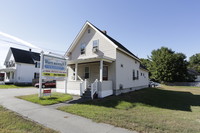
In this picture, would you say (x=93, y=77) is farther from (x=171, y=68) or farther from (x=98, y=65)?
(x=171, y=68)

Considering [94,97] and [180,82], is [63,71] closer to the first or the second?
[94,97]

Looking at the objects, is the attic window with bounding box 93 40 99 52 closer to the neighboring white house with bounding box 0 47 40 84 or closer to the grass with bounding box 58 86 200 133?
the grass with bounding box 58 86 200 133

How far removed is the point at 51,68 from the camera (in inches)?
385

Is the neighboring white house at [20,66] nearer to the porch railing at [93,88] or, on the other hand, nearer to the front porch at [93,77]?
the front porch at [93,77]

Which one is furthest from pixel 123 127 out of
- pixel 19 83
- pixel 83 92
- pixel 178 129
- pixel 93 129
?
pixel 19 83

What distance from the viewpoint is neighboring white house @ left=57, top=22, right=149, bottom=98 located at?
407 inches

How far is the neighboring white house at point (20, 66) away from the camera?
24.7 metres

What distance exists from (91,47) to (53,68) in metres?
5.20

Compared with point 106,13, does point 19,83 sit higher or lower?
lower

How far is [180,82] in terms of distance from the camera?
109 feet

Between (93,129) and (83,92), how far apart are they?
6570 mm

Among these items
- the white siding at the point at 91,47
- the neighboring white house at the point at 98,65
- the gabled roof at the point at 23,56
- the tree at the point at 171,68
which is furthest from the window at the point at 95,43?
the tree at the point at 171,68

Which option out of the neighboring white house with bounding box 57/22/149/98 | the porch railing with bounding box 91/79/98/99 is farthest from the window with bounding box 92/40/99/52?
the porch railing with bounding box 91/79/98/99

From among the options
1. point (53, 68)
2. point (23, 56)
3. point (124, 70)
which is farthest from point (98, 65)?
point (23, 56)
